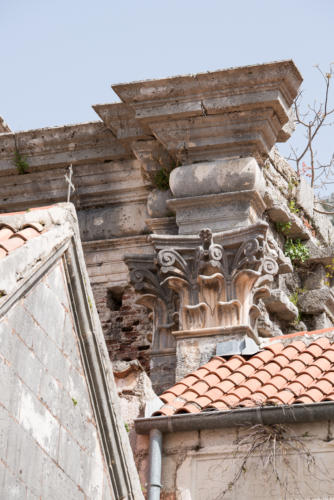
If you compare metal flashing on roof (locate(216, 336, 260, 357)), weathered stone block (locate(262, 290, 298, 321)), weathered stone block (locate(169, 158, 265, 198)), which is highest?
weathered stone block (locate(169, 158, 265, 198))

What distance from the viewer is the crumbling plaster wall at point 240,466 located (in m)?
7.91

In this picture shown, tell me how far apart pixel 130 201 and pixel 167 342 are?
188 centimetres

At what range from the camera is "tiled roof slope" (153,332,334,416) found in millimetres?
8367

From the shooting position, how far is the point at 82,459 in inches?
232

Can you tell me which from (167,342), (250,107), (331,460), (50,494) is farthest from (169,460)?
(250,107)

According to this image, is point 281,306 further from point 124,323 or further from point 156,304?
point 124,323

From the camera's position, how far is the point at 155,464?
823cm

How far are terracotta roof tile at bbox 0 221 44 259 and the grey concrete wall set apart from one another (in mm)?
220

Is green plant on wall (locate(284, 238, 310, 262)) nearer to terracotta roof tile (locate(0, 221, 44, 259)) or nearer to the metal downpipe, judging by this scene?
the metal downpipe

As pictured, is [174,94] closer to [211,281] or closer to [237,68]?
[237,68]

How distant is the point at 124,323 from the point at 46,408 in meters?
5.53

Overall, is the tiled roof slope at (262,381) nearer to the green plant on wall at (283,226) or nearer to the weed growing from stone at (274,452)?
the weed growing from stone at (274,452)

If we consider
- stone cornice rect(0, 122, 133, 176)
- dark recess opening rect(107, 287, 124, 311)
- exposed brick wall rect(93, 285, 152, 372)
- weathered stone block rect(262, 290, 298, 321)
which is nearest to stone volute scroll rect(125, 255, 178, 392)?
exposed brick wall rect(93, 285, 152, 372)

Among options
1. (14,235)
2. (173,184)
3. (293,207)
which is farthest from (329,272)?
(14,235)
